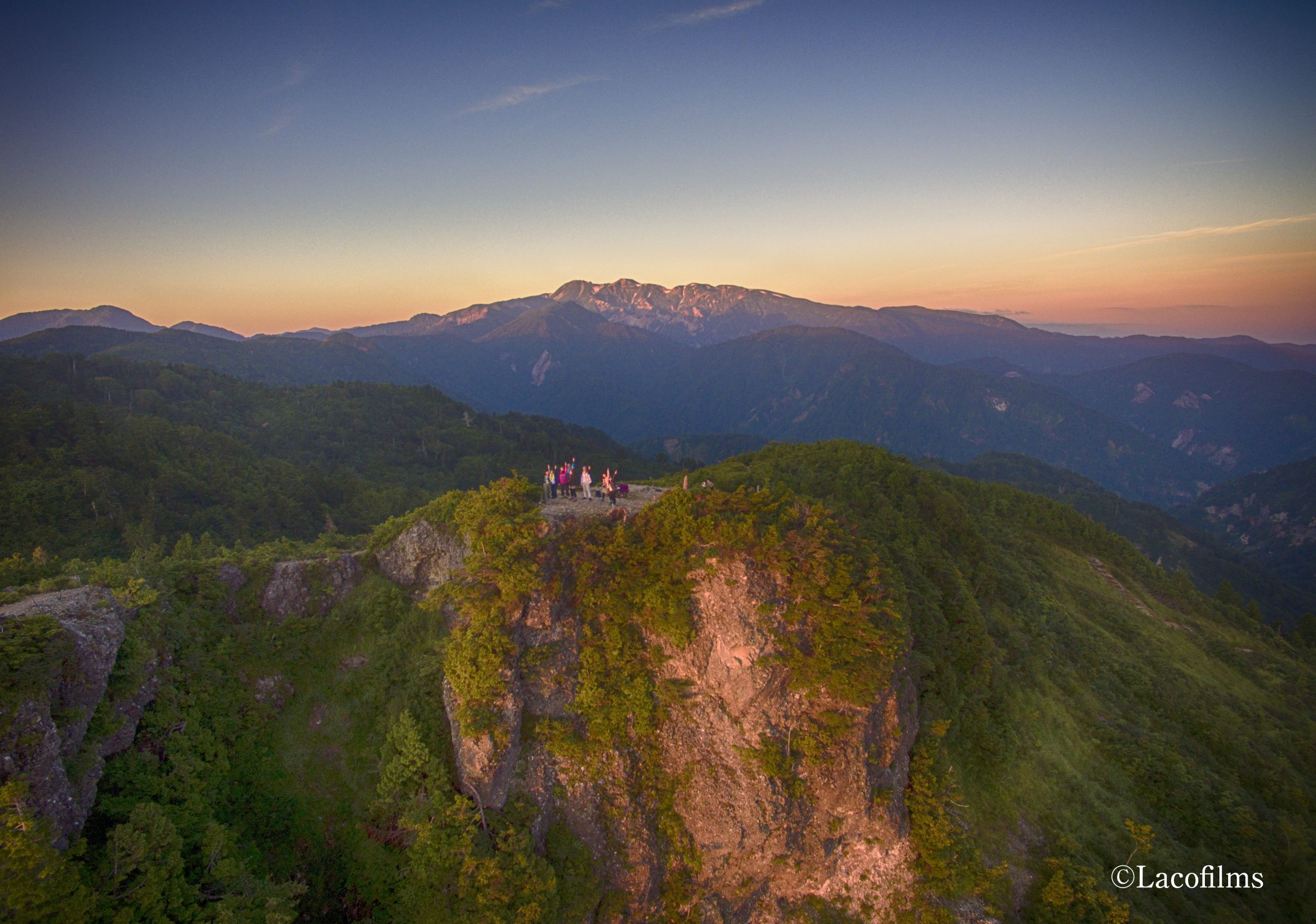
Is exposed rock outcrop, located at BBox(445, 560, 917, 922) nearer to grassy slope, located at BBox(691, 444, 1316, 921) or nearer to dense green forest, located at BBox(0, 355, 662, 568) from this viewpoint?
grassy slope, located at BBox(691, 444, 1316, 921)

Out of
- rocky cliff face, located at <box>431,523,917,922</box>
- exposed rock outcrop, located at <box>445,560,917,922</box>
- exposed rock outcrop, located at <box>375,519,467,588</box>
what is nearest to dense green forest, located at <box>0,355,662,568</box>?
exposed rock outcrop, located at <box>375,519,467,588</box>

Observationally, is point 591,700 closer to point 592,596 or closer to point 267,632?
point 592,596

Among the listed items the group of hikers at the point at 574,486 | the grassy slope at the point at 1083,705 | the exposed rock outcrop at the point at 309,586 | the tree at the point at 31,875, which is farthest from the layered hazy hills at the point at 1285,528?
the tree at the point at 31,875

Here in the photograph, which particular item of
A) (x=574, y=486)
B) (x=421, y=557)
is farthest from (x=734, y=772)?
(x=421, y=557)

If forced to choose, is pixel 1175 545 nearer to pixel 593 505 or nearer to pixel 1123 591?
pixel 1123 591

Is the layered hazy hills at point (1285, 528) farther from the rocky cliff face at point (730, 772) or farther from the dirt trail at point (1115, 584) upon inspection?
the rocky cliff face at point (730, 772)
